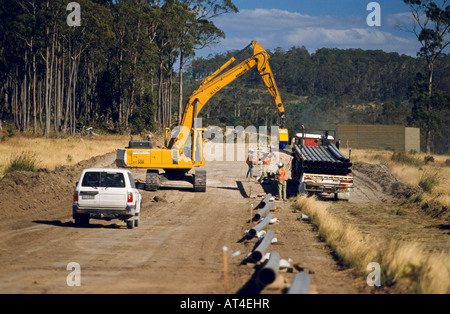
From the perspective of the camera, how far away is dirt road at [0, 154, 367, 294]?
29.9ft

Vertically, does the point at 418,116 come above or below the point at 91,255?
above

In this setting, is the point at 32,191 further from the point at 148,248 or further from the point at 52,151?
the point at 52,151

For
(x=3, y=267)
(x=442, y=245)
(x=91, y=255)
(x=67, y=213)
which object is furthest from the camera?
(x=67, y=213)

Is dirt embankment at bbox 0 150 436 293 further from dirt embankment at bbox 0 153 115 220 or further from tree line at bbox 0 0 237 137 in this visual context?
tree line at bbox 0 0 237 137

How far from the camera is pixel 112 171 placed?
611 inches

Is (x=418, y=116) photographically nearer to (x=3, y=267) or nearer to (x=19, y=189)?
(x=19, y=189)

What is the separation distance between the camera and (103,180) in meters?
15.4

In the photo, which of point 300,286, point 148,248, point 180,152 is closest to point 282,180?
point 180,152

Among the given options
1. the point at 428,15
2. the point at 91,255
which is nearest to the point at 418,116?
the point at 428,15

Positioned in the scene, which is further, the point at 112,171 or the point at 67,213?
the point at 67,213

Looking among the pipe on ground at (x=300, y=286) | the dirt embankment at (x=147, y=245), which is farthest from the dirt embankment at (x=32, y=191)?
the pipe on ground at (x=300, y=286)

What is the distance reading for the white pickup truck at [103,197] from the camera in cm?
1509

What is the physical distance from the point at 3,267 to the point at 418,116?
6570cm

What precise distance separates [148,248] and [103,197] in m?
3.10
